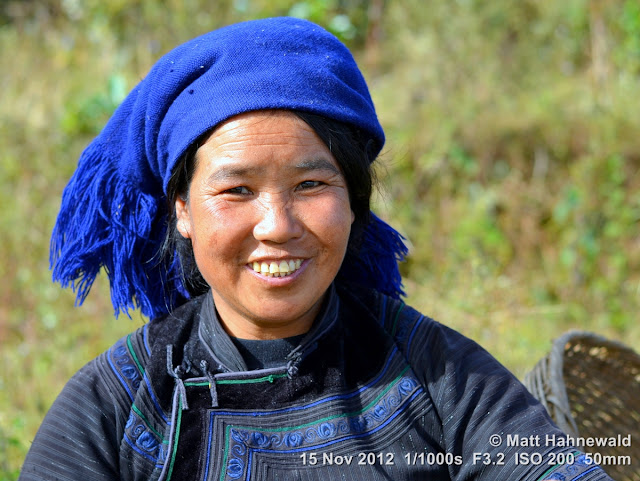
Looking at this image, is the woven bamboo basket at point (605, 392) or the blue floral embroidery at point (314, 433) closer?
the blue floral embroidery at point (314, 433)

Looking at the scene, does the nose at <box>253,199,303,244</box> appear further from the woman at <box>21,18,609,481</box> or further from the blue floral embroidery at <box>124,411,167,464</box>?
the blue floral embroidery at <box>124,411,167,464</box>

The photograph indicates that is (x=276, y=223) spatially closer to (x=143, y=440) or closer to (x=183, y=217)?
(x=183, y=217)

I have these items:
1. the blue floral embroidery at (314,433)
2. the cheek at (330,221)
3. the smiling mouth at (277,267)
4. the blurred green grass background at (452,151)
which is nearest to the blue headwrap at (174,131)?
the cheek at (330,221)

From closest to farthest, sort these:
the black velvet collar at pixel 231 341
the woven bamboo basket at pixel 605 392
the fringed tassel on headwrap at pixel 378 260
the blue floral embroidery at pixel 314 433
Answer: the blue floral embroidery at pixel 314 433 → the black velvet collar at pixel 231 341 → the fringed tassel on headwrap at pixel 378 260 → the woven bamboo basket at pixel 605 392

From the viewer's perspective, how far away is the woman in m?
1.82


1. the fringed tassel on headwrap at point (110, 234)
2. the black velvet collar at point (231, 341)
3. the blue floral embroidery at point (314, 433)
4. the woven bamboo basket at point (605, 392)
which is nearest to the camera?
the blue floral embroidery at point (314, 433)

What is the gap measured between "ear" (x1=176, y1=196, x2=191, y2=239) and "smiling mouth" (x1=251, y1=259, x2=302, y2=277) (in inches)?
11.4

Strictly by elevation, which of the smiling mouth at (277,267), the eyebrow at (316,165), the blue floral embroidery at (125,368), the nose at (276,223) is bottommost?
the blue floral embroidery at (125,368)

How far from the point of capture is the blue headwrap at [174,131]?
182 centimetres

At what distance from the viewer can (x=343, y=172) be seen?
1959 millimetres

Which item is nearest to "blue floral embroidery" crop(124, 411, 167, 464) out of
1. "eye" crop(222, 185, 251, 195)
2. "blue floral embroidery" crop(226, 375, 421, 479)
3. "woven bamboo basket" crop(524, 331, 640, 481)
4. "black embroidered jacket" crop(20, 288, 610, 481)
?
"black embroidered jacket" crop(20, 288, 610, 481)

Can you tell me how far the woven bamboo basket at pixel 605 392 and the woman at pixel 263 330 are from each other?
839 mm

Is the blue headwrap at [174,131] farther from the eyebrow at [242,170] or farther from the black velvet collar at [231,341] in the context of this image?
Answer: the black velvet collar at [231,341]

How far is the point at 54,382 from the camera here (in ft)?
11.5
